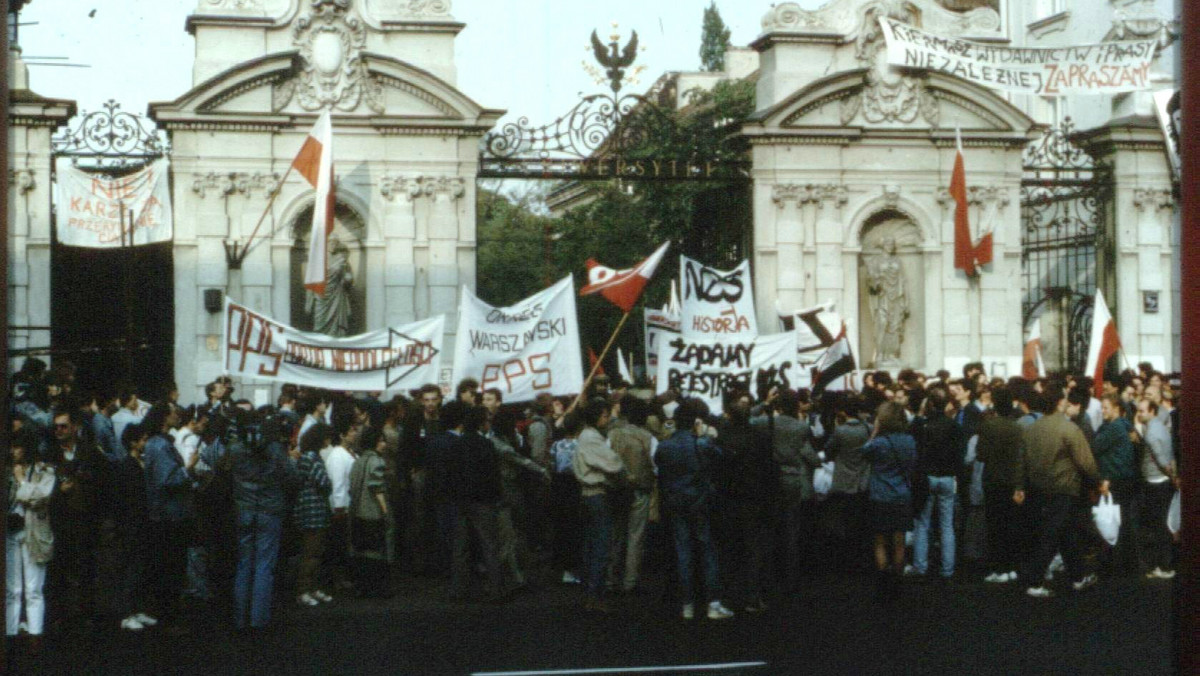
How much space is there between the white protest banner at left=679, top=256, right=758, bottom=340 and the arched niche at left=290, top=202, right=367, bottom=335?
21.6ft

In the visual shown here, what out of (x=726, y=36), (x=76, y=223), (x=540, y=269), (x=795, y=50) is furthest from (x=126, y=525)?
(x=726, y=36)

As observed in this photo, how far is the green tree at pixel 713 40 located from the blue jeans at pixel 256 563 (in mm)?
60140

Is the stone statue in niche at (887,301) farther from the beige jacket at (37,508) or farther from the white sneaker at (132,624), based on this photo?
the beige jacket at (37,508)

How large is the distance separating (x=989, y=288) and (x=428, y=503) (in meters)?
12.7

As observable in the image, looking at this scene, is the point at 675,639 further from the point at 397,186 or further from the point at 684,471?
the point at 397,186

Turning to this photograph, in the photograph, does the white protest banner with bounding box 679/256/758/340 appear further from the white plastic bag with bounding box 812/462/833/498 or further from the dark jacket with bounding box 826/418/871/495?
the dark jacket with bounding box 826/418/871/495

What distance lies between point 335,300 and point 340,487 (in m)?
9.87

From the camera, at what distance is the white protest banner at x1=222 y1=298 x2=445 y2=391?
17344mm

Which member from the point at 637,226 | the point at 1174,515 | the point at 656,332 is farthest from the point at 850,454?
the point at 637,226

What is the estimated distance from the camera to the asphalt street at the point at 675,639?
10.5 metres

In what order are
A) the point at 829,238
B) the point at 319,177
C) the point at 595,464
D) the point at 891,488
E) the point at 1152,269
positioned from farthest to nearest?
the point at 1152,269
the point at 829,238
the point at 319,177
the point at 595,464
the point at 891,488

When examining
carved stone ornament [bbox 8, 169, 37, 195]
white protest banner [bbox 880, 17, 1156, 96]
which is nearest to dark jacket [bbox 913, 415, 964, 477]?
white protest banner [bbox 880, 17, 1156, 96]

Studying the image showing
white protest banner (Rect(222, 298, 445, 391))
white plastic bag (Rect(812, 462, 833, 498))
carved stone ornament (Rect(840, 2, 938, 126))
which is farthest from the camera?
carved stone ornament (Rect(840, 2, 938, 126))

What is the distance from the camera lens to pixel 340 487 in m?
14.8
